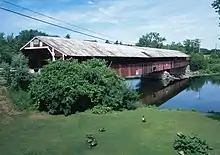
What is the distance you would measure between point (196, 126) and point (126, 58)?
17.7 metres

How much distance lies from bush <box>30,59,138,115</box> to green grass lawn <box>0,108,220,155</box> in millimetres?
1010

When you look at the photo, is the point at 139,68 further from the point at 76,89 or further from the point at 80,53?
the point at 76,89

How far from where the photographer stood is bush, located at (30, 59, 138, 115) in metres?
17.3

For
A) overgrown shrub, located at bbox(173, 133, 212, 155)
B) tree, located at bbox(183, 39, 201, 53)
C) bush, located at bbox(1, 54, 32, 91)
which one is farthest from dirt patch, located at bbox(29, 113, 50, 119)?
tree, located at bbox(183, 39, 201, 53)

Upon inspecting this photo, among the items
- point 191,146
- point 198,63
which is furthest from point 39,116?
point 198,63

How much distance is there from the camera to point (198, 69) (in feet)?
237

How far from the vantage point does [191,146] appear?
397 inches

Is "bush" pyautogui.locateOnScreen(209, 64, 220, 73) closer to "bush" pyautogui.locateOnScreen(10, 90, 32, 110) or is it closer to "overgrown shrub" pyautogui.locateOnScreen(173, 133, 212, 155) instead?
"bush" pyautogui.locateOnScreen(10, 90, 32, 110)

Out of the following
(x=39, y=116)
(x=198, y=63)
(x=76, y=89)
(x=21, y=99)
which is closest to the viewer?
(x=39, y=116)

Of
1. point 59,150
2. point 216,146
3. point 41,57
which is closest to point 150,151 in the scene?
point 216,146

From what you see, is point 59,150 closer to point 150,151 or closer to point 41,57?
point 150,151

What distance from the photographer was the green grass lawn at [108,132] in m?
10.8

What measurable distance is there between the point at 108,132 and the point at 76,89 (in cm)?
500

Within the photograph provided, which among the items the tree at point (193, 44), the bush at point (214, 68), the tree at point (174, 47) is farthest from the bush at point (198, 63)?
the tree at point (193, 44)
